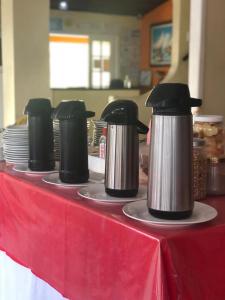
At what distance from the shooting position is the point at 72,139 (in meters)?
1.43

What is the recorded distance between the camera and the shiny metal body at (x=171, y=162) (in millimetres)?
1026

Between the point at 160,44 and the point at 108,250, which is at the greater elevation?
the point at 160,44

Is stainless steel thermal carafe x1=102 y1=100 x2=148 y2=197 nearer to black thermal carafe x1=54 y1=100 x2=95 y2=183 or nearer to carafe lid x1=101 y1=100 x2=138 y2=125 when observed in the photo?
carafe lid x1=101 y1=100 x2=138 y2=125

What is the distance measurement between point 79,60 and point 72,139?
7.84 m

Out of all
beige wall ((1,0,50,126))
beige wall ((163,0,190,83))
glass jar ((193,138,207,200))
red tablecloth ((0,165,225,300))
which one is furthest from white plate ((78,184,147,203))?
beige wall ((163,0,190,83))

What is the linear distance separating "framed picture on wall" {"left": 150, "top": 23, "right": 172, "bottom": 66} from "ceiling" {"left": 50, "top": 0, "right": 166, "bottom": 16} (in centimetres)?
42

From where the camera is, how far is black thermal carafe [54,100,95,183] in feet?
4.67

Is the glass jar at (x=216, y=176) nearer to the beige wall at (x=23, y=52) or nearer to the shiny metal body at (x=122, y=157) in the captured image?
the shiny metal body at (x=122, y=157)

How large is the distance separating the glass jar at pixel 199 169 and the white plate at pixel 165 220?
69mm

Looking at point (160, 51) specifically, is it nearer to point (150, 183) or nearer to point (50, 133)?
point (50, 133)

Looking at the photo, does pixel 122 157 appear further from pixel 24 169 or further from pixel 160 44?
pixel 160 44

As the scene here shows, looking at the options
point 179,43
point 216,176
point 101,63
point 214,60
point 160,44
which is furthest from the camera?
point 101,63

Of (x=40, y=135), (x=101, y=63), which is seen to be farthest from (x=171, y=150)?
(x=101, y=63)

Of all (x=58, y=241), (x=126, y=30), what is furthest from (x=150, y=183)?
(x=126, y=30)
